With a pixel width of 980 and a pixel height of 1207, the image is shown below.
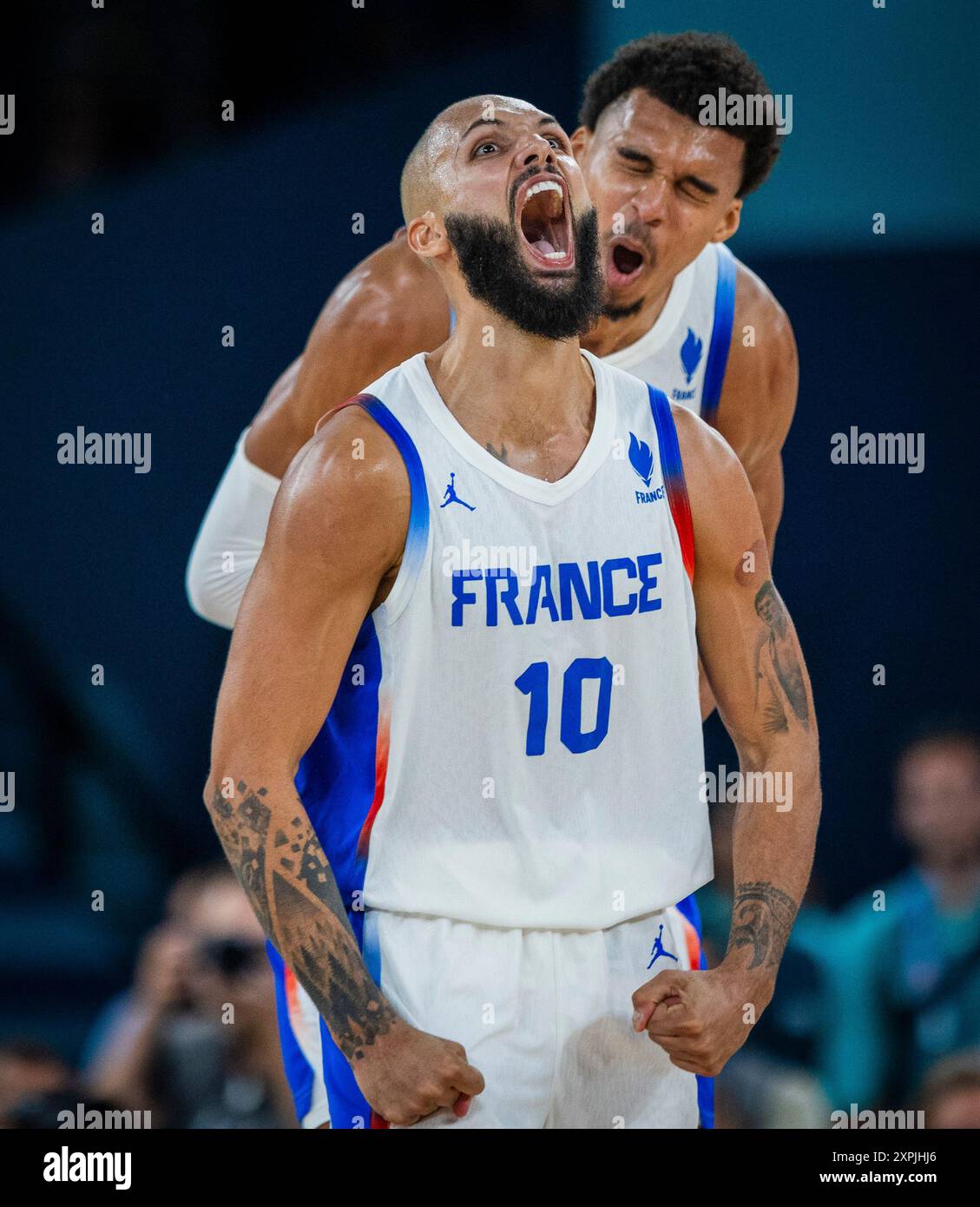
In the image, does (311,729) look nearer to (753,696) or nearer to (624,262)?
(753,696)

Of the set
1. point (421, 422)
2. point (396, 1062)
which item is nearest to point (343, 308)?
point (421, 422)

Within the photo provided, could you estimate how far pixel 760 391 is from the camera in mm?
3160

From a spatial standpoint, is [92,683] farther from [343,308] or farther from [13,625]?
[343,308]

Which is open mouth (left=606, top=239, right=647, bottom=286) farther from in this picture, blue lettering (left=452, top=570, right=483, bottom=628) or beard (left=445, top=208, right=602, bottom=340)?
blue lettering (left=452, top=570, right=483, bottom=628)

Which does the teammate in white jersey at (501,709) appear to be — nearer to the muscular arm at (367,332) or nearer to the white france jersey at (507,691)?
the white france jersey at (507,691)

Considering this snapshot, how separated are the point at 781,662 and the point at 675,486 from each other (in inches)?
11.7

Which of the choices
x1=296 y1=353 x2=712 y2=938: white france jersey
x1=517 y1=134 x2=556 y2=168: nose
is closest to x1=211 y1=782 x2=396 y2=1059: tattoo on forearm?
x1=296 y1=353 x2=712 y2=938: white france jersey

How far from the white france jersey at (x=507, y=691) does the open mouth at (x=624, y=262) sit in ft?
2.47

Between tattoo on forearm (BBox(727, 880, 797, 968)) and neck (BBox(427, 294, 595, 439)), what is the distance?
Answer: 694 millimetres

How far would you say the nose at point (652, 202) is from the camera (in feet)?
9.57

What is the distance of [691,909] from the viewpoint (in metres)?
2.44

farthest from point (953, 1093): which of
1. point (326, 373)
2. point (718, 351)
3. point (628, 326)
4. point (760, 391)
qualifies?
point (326, 373)

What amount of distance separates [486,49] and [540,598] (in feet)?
9.17

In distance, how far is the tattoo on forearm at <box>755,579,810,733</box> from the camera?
236 centimetres
